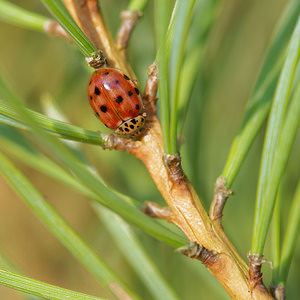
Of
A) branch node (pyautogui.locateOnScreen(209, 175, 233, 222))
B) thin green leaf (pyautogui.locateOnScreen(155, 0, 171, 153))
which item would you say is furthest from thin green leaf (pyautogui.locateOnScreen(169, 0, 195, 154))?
branch node (pyautogui.locateOnScreen(209, 175, 233, 222))

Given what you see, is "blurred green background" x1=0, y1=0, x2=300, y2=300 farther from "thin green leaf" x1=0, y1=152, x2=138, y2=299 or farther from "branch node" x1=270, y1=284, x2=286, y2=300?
"branch node" x1=270, y1=284, x2=286, y2=300

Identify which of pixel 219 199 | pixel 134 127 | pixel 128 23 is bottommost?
pixel 219 199

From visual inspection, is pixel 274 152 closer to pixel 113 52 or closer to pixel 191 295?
pixel 113 52

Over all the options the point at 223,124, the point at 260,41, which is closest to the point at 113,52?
the point at 223,124

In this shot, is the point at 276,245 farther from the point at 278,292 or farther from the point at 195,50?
the point at 195,50

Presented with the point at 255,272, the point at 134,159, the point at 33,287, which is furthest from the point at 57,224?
the point at 134,159

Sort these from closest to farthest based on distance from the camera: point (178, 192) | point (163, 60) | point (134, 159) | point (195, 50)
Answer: point (163, 60) < point (178, 192) < point (195, 50) < point (134, 159)

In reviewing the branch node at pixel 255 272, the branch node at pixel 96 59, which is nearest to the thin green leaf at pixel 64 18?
the branch node at pixel 96 59

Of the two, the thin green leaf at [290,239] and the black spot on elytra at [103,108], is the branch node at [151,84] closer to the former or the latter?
the black spot on elytra at [103,108]
